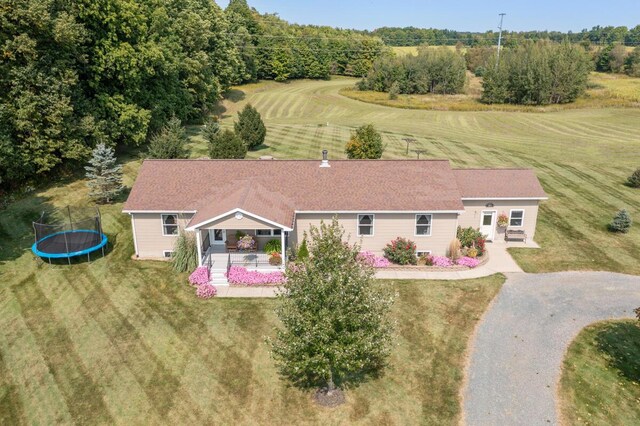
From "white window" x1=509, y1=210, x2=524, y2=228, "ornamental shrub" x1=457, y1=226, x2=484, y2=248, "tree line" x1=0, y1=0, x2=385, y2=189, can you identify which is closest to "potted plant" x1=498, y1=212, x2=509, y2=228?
"white window" x1=509, y1=210, x2=524, y2=228

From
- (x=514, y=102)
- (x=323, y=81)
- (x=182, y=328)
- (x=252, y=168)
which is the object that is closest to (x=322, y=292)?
(x=182, y=328)

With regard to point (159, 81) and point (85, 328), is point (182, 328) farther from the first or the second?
point (159, 81)

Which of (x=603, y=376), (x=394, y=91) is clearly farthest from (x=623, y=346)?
(x=394, y=91)

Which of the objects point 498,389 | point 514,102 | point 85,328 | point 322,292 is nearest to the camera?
point 322,292

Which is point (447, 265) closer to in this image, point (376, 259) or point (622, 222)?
point (376, 259)

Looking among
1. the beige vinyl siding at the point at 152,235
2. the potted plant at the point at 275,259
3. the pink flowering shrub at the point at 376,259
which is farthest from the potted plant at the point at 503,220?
the beige vinyl siding at the point at 152,235

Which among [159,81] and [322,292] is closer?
[322,292]

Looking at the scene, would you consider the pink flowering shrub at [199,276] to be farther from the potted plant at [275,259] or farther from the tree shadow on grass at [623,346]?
the tree shadow on grass at [623,346]

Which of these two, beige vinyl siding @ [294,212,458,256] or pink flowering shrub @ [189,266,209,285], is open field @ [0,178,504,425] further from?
beige vinyl siding @ [294,212,458,256]
